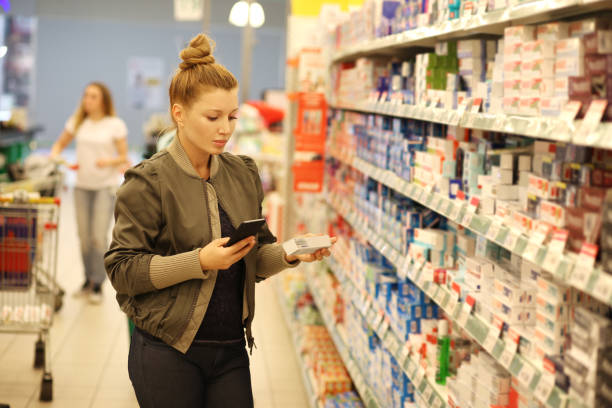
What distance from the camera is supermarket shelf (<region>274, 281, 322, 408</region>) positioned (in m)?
4.52

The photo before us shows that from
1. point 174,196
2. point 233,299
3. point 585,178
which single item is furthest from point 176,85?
point 585,178

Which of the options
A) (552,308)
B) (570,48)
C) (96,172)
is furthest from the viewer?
(96,172)

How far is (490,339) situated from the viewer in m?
2.28

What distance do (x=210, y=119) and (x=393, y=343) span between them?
1.56 metres

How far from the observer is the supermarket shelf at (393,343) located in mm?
2841

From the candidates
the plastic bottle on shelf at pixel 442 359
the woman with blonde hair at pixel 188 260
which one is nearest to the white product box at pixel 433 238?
the plastic bottle on shelf at pixel 442 359

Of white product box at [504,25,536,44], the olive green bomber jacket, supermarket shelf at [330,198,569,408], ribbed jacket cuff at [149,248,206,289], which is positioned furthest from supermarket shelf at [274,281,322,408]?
white product box at [504,25,536,44]

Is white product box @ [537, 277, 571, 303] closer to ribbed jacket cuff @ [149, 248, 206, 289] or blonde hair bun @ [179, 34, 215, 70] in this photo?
ribbed jacket cuff @ [149, 248, 206, 289]

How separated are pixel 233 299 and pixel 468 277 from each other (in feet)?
2.80

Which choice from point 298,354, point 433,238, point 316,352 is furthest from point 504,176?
point 298,354

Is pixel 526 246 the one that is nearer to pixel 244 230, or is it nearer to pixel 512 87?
pixel 512 87

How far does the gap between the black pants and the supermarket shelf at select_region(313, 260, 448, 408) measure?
777 mm

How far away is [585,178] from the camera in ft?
6.29

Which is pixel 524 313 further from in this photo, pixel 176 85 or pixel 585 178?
pixel 176 85
